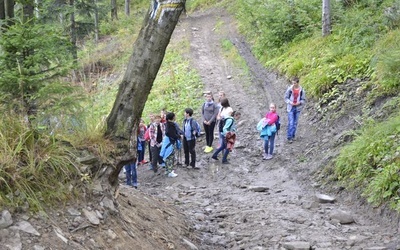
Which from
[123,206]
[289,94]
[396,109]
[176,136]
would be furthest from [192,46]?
[123,206]

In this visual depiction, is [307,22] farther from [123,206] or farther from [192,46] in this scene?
[123,206]

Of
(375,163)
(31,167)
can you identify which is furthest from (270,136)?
(31,167)

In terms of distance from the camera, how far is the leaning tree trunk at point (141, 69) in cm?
593

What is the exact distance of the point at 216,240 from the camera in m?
7.41

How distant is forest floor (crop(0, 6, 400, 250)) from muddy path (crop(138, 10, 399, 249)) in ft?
0.06

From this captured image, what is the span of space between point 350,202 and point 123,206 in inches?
177

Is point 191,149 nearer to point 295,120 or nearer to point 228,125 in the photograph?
point 228,125

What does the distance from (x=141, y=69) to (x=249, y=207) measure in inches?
166

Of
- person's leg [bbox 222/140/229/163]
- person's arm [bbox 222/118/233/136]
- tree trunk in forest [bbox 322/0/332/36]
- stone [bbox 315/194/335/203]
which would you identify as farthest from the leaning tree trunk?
tree trunk in forest [bbox 322/0/332/36]

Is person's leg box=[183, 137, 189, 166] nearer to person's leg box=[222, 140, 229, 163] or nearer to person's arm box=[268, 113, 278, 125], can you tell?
person's leg box=[222, 140, 229, 163]

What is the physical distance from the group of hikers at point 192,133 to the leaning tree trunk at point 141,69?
17.3 ft

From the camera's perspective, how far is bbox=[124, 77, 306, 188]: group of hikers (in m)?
11.9

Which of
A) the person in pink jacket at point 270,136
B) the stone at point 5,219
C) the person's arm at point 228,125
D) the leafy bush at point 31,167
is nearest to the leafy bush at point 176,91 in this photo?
the person's arm at point 228,125

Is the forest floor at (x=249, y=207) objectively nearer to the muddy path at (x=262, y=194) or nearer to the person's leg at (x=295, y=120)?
the muddy path at (x=262, y=194)
